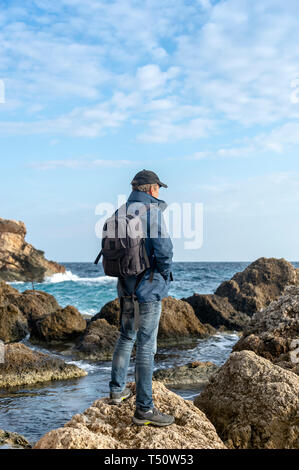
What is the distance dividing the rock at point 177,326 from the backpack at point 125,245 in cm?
856

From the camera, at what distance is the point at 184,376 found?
8.43 metres

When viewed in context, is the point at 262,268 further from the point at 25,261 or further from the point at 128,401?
the point at 25,261

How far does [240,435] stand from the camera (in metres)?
4.31

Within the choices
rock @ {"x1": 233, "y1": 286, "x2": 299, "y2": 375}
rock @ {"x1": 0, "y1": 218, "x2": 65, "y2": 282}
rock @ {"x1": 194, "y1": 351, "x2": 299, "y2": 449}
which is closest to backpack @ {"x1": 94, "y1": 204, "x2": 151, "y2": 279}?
rock @ {"x1": 194, "y1": 351, "x2": 299, "y2": 449}

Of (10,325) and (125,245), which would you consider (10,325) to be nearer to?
(10,325)

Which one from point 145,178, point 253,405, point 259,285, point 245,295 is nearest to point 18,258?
point 259,285

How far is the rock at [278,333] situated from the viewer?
6.26 m

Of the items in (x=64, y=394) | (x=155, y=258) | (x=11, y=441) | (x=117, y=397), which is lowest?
(x=64, y=394)

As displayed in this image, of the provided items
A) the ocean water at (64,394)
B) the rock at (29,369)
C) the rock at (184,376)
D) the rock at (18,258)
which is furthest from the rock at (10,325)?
the rock at (18,258)

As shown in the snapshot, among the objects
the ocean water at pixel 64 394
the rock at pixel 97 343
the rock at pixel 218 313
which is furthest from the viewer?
the rock at pixel 218 313

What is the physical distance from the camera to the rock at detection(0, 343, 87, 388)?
8.23m

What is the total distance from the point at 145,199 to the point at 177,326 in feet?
29.2

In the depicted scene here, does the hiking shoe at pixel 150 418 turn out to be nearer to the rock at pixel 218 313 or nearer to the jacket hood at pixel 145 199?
the jacket hood at pixel 145 199
